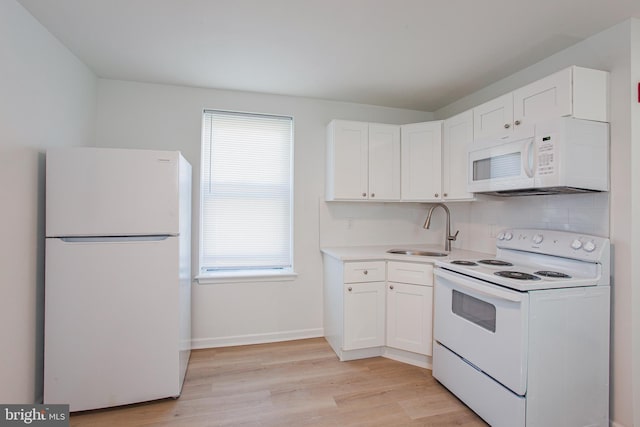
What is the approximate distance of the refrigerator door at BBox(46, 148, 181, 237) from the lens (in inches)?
71.6

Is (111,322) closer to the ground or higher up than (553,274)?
closer to the ground

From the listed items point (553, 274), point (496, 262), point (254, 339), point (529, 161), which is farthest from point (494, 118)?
point (254, 339)

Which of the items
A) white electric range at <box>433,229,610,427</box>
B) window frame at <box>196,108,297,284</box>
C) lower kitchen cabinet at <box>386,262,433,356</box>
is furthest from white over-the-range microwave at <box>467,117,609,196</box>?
window frame at <box>196,108,297,284</box>

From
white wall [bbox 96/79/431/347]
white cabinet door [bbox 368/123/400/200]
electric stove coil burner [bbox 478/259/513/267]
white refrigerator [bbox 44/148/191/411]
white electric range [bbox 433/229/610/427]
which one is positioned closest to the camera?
white electric range [bbox 433/229/610/427]

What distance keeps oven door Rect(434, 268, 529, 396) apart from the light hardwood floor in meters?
0.39

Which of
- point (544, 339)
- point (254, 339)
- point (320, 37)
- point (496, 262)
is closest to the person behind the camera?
point (544, 339)

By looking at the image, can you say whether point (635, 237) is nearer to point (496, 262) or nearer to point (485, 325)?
point (496, 262)

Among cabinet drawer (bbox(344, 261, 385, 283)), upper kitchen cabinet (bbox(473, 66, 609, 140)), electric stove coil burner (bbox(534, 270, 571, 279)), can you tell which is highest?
upper kitchen cabinet (bbox(473, 66, 609, 140))

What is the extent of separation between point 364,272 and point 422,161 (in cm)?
124

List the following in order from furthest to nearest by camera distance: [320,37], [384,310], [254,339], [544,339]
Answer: [254,339], [384,310], [320,37], [544,339]

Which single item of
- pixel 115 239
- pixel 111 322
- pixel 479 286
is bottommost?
pixel 111 322

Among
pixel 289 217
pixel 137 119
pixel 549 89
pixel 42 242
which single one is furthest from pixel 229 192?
pixel 549 89

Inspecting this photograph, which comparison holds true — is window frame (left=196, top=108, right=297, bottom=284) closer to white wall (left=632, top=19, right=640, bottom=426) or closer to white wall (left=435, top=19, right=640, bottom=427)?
white wall (left=435, top=19, right=640, bottom=427)

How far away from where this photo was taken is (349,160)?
288 cm
